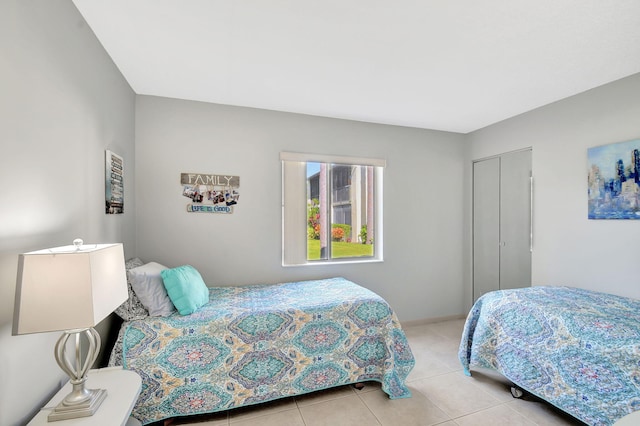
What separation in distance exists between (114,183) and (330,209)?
2.20 metres

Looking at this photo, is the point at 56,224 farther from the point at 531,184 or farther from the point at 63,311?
the point at 531,184

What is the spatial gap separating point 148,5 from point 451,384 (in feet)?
11.5

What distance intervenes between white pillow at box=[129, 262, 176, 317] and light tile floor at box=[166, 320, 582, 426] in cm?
79

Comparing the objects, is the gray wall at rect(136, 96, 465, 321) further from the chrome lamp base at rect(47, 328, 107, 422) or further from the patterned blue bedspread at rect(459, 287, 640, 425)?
the chrome lamp base at rect(47, 328, 107, 422)

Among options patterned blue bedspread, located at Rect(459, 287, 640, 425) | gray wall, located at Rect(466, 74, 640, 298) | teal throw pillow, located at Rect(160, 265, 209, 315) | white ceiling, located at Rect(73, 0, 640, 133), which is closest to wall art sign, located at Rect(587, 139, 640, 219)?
gray wall, located at Rect(466, 74, 640, 298)

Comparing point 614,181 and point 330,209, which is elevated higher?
point 614,181

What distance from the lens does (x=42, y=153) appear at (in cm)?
133

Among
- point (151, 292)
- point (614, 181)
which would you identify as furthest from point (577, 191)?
point (151, 292)

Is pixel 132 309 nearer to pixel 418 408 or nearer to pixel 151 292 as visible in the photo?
pixel 151 292

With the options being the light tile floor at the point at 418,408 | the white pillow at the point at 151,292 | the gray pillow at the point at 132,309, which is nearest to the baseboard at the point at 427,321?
the light tile floor at the point at 418,408

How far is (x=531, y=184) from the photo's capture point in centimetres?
316

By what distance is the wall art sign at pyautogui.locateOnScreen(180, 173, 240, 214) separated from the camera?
2.89 m

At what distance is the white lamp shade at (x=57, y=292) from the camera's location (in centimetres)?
97

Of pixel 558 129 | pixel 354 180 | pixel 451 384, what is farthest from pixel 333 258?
pixel 558 129
